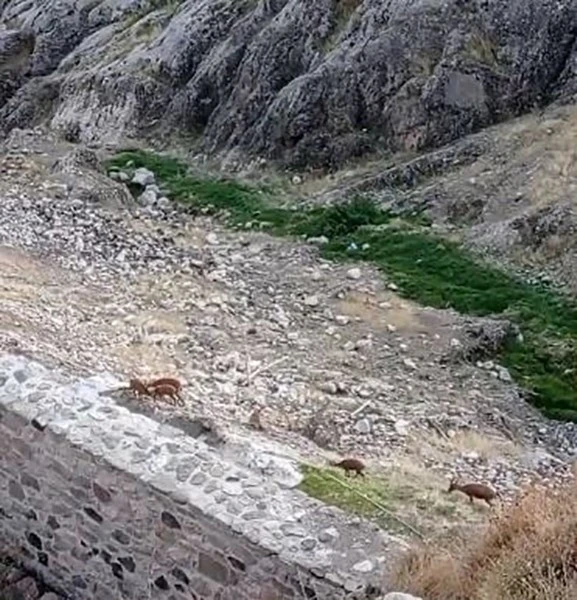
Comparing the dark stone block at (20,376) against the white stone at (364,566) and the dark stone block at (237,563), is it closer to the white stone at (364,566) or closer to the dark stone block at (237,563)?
the dark stone block at (237,563)

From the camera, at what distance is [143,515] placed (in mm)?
7871

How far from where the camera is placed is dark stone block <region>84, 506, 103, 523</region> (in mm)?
8250

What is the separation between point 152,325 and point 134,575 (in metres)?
5.18

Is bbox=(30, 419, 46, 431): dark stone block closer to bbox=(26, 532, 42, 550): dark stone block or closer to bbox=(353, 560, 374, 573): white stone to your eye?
bbox=(26, 532, 42, 550): dark stone block

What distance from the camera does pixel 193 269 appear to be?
15352 mm

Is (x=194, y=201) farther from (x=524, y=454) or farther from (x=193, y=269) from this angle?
(x=524, y=454)

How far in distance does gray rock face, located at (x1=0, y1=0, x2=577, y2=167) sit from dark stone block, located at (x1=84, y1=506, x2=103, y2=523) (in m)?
11.6

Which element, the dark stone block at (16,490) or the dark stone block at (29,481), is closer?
the dark stone block at (29,481)

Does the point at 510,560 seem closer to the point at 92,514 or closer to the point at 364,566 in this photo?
the point at 364,566

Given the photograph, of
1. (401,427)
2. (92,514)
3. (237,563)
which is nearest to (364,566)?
(237,563)

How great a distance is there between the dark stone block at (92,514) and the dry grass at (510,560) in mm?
2484

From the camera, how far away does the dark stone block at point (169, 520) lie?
7645 millimetres

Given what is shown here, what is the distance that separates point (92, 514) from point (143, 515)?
1.97 feet

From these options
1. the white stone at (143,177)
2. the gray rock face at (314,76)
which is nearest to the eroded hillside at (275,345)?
the white stone at (143,177)
